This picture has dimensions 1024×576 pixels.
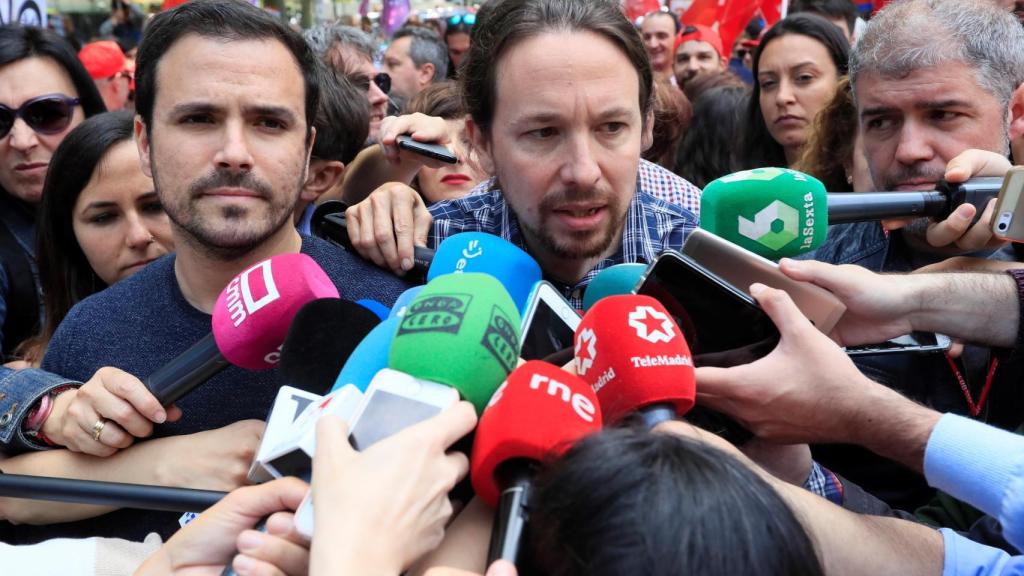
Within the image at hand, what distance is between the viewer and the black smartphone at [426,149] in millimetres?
2482

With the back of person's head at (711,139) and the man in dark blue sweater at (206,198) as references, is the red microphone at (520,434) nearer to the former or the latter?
the man in dark blue sweater at (206,198)

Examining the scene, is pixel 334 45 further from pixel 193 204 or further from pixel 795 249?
pixel 795 249

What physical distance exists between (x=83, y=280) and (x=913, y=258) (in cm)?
252

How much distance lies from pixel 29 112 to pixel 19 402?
1757 millimetres

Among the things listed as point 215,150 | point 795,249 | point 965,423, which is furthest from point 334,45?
point 965,423

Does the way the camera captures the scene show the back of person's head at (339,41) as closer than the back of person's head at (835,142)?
No

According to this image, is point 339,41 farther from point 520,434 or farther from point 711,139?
point 520,434

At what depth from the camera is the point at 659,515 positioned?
35.8 inches

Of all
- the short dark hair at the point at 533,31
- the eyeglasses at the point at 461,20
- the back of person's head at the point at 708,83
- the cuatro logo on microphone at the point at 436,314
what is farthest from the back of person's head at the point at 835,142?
the eyeglasses at the point at 461,20

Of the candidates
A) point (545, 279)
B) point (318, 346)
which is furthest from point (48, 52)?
point (318, 346)

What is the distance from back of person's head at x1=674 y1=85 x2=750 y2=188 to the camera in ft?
15.7

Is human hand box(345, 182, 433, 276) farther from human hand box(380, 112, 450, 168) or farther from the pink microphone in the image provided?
the pink microphone

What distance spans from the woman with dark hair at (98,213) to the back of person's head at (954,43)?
2.17 meters

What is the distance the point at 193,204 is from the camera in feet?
6.70
